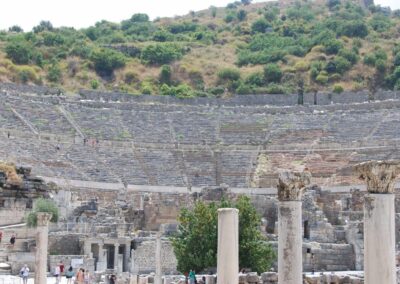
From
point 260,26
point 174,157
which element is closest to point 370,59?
point 260,26

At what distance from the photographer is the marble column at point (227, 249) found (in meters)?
16.8

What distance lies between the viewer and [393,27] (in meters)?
118

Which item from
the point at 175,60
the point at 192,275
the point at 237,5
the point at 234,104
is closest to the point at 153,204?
the point at 192,275

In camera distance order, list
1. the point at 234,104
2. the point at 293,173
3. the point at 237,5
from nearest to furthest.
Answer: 1. the point at 293,173
2. the point at 234,104
3. the point at 237,5

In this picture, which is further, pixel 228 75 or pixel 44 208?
pixel 228 75

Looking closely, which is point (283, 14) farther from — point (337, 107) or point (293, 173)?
point (293, 173)

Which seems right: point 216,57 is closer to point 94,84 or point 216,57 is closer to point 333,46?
point 333,46

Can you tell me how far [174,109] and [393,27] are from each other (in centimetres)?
5839

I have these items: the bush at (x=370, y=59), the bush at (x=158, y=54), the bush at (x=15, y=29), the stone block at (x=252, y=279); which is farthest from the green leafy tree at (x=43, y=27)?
the stone block at (x=252, y=279)

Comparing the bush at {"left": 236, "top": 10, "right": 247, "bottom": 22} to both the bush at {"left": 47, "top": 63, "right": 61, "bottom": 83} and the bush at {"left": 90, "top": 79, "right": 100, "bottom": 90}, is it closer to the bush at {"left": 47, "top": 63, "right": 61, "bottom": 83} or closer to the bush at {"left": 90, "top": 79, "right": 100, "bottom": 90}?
the bush at {"left": 47, "top": 63, "right": 61, "bottom": 83}

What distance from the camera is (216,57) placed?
111 metres

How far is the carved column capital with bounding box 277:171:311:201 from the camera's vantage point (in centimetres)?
1625

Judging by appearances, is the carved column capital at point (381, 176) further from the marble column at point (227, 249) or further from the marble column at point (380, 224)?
the marble column at point (227, 249)

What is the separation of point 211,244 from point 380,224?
17.6 metres
